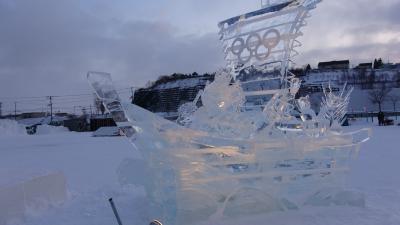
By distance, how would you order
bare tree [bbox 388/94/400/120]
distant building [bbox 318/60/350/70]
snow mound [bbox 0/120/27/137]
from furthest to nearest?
distant building [bbox 318/60/350/70] < bare tree [bbox 388/94/400/120] < snow mound [bbox 0/120/27/137]

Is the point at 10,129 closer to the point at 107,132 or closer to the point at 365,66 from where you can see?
the point at 107,132

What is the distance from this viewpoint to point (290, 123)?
6.04 meters

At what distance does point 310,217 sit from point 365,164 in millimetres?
5554

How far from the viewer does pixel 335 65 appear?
208 feet

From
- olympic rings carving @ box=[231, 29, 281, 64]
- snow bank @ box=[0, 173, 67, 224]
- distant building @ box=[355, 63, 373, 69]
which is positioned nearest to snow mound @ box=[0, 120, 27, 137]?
snow bank @ box=[0, 173, 67, 224]

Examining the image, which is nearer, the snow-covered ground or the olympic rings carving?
the snow-covered ground

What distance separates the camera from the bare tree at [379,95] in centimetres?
4878

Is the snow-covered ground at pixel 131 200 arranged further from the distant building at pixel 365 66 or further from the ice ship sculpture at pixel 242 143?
the distant building at pixel 365 66

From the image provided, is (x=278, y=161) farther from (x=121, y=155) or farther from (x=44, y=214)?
(x=121, y=155)

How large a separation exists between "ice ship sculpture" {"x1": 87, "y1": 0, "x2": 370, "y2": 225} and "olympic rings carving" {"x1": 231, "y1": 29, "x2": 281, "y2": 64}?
0.04 feet

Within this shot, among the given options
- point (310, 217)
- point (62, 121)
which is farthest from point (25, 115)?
point (310, 217)

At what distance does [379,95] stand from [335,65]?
48.1ft

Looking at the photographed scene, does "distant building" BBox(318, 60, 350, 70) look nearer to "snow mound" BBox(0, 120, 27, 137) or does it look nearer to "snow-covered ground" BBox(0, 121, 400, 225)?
"snow mound" BBox(0, 120, 27, 137)

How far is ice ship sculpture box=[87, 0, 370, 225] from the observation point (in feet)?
17.0
